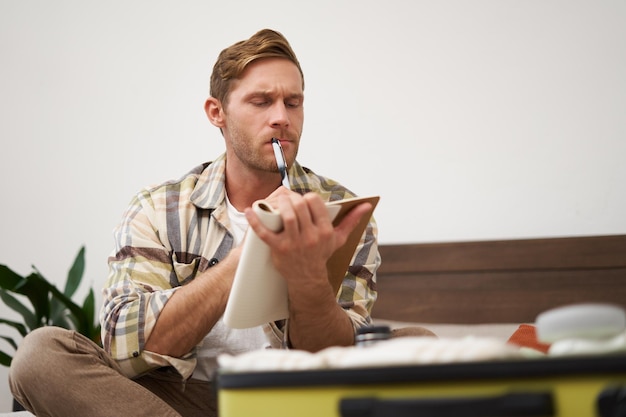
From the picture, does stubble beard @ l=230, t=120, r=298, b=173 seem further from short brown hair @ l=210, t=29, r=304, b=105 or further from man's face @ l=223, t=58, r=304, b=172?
short brown hair @ l=210, t=29, r=304, b=105

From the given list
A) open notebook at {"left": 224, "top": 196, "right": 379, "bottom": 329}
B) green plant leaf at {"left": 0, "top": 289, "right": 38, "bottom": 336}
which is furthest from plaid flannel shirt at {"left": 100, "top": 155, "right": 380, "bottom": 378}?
green plant leaf at {"left": 0, "top": 289, "right": 38, "bottom": 336}

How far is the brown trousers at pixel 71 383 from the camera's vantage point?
130 centimetres

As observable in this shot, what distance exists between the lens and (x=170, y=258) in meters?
1.62

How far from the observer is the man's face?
1.69 meters

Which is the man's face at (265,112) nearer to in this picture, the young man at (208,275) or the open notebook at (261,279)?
the young man at (208,275)

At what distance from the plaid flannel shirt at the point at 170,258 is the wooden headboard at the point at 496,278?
403mm

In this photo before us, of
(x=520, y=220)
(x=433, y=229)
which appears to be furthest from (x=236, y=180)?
(x=520, y=220)

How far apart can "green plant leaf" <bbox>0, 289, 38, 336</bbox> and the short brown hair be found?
1.00 metres

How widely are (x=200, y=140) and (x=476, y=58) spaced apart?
2.91ft

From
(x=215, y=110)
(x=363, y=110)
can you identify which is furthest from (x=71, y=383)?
(x=363, y=110)

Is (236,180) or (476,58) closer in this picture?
(236,180)

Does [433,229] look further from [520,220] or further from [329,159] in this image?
[329,159]

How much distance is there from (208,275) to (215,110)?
1.89 feet

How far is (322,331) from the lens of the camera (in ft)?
4.40
